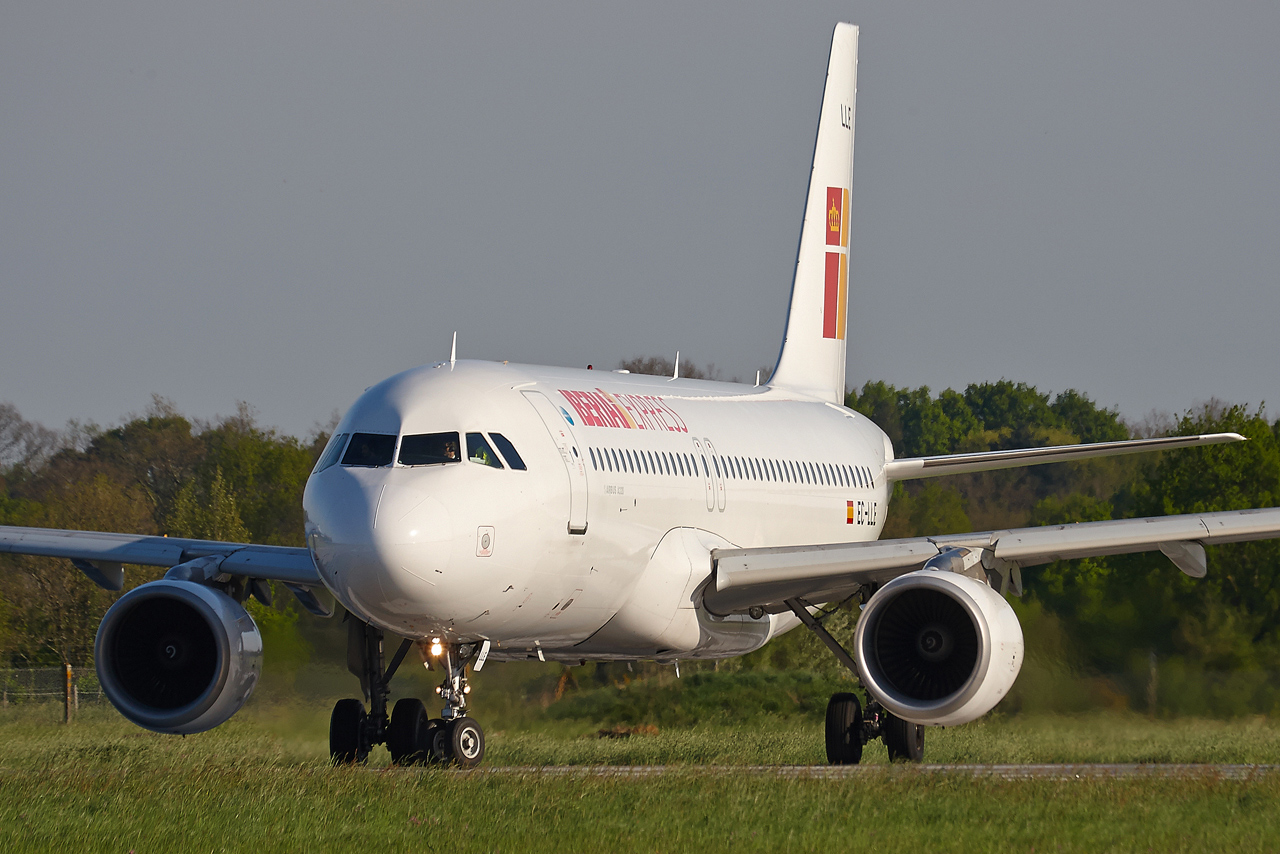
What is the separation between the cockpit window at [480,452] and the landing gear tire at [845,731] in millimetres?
6247

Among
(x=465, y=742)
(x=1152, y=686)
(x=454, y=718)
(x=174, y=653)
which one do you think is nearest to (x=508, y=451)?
(x=454, y=718)

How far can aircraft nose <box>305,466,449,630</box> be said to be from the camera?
1458 cm

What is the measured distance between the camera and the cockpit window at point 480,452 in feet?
51.2

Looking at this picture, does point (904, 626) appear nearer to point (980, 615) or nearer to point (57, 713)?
point (980, 615)

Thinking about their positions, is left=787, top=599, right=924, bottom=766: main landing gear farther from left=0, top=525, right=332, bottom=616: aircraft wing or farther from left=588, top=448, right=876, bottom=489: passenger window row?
left=0, top=525, right=332, bottom=616: aircraft wing

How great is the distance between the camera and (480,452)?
1567 cm

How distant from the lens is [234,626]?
18.2 metres

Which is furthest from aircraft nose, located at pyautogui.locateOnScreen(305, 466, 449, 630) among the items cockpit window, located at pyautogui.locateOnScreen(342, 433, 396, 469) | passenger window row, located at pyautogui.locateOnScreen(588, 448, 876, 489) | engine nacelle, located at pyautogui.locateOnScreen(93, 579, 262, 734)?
engine nacelle, located at pyautogui.locateOnScreen(93, 579, 262, 734)

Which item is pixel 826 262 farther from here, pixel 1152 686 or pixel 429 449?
pixel 429 449

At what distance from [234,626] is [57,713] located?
10.4m

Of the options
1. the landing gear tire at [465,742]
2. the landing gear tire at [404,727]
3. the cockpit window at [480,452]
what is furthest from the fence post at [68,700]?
the cockpit window at [480,452]

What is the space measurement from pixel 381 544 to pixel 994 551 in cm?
642

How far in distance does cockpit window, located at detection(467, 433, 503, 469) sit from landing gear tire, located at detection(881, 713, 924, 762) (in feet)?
21.1

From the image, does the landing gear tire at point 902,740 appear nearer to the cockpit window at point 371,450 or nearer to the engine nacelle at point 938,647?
the engine nacelle at point 938,647
